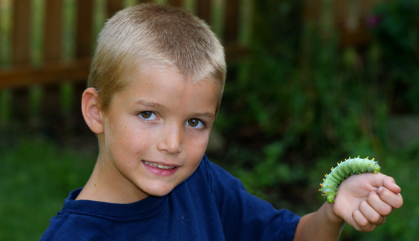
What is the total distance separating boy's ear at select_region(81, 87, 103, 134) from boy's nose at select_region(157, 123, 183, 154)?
259 millimetres

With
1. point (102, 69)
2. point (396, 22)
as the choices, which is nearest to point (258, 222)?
point (102, 69)

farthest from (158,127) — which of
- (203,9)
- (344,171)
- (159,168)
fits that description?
(203,9)

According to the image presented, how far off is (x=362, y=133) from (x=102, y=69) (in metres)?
3.03

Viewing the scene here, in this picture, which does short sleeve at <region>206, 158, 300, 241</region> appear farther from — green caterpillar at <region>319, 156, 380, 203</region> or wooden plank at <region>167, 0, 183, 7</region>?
wooden plank at <region>167, 0, 183, 7</region>

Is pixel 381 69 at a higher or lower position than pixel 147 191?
higher

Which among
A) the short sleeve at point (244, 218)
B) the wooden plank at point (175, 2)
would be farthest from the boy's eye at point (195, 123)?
the wooden plank at point (175, 2)

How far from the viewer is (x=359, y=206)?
55.5 inches

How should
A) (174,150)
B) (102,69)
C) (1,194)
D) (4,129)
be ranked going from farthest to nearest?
(4,129) < (1,194) < (102,69) < (174,150)

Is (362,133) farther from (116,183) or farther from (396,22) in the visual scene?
(116,183)

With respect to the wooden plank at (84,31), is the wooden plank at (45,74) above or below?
below

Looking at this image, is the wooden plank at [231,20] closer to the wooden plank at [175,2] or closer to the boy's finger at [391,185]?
the wooden plank at [175,2]

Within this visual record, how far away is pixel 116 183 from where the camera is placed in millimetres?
1528

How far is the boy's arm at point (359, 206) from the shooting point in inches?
52.4

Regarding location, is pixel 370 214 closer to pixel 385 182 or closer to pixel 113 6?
pixel 385 182
